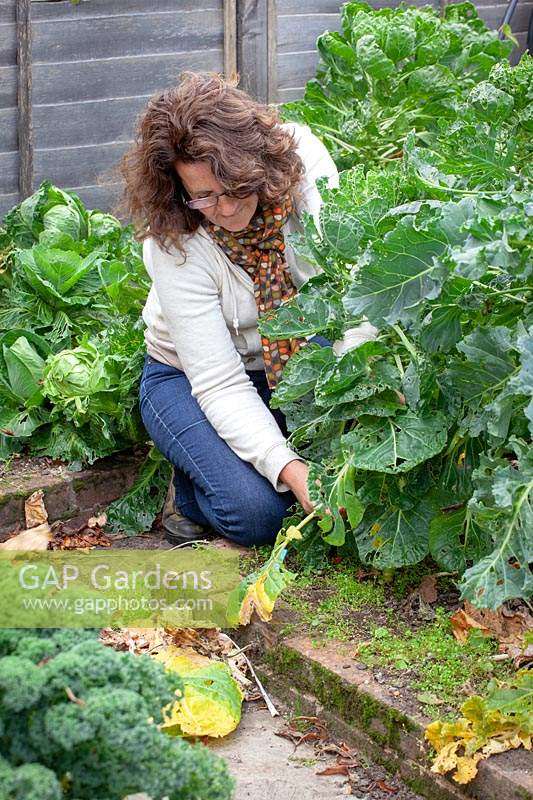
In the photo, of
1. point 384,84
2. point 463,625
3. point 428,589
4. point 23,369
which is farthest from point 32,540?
point 384,84

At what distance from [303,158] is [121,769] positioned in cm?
225

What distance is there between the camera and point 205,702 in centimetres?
250

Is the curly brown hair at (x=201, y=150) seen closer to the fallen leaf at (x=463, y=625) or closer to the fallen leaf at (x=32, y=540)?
the fallen leaf at (x=32, y=540)

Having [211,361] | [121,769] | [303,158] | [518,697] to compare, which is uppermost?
[303,158]

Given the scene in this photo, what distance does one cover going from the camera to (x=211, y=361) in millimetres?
3264

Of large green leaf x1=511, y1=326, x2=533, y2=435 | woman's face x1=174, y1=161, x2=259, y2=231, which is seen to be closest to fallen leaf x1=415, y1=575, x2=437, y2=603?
large green leaf x1=511, y1=326, x2=533, y2=435

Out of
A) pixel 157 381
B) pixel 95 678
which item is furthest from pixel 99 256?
pixel 95 678

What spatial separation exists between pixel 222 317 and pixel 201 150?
563 mm

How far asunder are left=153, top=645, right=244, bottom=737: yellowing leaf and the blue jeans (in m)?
0.63

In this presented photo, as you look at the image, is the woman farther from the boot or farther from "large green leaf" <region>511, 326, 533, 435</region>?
"large green leaf" <region>511, 326, 533, 435</region>

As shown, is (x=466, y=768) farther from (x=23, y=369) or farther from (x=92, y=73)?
(x=92, y=73)

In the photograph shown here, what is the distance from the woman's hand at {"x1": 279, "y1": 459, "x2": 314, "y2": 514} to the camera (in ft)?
9.93

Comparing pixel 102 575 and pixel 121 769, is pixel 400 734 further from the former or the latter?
pixel 121 769

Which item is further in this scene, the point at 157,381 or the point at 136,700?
the point at 157,381
